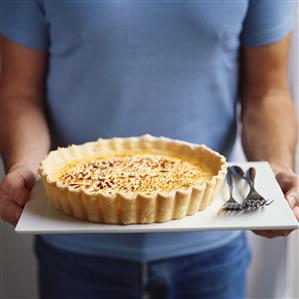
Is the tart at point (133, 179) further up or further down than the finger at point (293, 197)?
further up

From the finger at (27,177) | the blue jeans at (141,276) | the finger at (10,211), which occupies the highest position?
the finger at (27,177)

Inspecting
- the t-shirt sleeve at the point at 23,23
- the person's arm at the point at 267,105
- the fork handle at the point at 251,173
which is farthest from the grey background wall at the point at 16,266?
the fork handle at the point at 251,173

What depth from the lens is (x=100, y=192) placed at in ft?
3.14

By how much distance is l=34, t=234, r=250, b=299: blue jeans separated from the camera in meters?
1.31

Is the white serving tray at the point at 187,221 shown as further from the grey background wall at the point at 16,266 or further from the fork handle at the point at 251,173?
the grey background wall at the point at 16,266

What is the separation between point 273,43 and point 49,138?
1.58 ft

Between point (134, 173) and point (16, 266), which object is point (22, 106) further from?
point (16, 266)

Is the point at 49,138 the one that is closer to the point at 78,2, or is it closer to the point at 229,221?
the point at 78,2

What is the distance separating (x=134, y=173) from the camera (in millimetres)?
1048

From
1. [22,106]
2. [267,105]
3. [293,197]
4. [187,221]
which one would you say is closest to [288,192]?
[293,197]

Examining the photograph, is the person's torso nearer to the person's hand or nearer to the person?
the person

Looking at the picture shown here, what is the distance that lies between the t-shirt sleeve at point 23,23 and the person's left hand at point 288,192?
1.76 ft

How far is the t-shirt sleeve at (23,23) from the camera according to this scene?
4.20 ft

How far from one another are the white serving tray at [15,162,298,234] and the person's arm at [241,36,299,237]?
27cm
